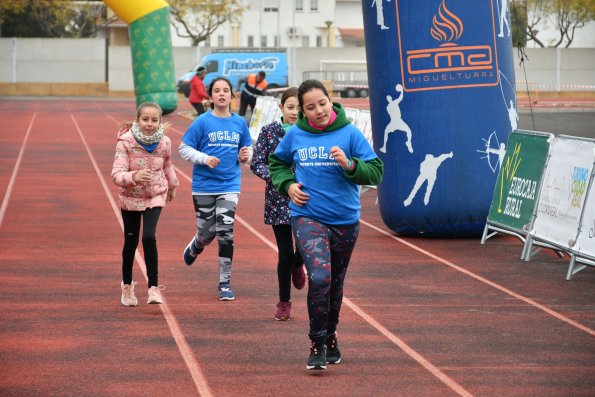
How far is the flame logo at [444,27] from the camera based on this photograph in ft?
44.3

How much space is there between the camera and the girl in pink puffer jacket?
9.45 m

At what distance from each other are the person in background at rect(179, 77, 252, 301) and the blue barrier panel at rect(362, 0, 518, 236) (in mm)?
4054

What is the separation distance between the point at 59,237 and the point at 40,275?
8.75ft

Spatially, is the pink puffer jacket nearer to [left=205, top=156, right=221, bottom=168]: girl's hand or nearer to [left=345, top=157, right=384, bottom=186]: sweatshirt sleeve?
[left=205, top=156, right=221, bottom=168]: girl's hand

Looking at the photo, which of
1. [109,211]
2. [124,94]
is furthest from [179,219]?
[124,94]

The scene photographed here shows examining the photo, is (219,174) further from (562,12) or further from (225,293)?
(562,12)

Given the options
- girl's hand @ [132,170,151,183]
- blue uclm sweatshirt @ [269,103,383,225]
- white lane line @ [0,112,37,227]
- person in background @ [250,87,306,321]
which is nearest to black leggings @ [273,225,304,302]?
person in background @ [250,87,306,321]

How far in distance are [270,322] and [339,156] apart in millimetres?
2328

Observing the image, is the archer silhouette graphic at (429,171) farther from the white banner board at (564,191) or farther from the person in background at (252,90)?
the person in background at (252,90)

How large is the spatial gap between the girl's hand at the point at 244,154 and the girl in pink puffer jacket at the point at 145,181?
23.6 inches

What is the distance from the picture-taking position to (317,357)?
732 centimetres

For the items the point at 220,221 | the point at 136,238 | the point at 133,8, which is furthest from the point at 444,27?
the point at 133,8

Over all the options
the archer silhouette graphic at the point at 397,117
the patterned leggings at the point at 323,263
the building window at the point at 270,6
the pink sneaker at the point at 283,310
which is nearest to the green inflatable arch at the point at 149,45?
the archer silhouette graphic at the point at 397,117

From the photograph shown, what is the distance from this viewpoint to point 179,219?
51.7ft
